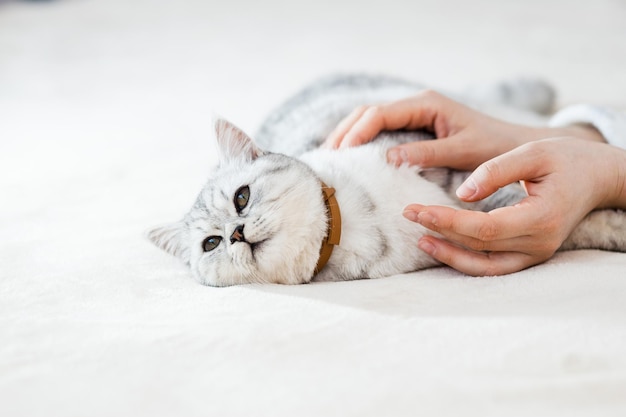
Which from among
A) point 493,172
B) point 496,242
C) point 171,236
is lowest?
point 171,236

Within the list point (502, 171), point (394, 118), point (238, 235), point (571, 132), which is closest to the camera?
point (502, 171)

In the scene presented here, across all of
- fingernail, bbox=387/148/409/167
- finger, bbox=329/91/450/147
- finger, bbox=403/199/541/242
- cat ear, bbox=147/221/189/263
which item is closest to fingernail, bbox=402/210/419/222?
finger, bbox=403/199/541/242

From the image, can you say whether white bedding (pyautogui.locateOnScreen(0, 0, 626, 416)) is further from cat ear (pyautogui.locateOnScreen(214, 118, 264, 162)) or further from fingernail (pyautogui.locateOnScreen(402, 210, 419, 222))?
cat ear (pyautogui.locateOnScreen(214, 118, 264, 162))

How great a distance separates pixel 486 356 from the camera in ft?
A: 2.52

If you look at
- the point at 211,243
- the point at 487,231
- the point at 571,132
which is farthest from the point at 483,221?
the point at 571,132

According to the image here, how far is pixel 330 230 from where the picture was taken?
3.87ft

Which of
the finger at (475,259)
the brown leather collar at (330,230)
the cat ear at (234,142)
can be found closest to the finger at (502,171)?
the finger at (475,259)

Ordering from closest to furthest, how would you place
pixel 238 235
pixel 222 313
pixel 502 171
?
pixel 222 313, pixel 502 171, pixel 238 235

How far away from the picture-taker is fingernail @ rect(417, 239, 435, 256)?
1.14 metres

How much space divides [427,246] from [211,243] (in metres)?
0.44

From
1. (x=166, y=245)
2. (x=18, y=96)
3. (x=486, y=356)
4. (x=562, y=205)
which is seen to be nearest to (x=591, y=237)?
(x=562, y=205)

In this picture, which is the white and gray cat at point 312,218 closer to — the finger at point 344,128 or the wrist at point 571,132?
the finger at point 344,128

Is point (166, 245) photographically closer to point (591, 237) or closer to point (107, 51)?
point (591, 237)

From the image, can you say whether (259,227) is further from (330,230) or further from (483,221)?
(483,221)
